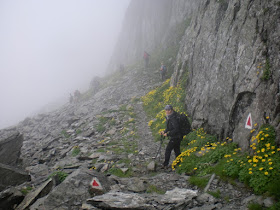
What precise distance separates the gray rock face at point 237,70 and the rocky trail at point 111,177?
2727mm

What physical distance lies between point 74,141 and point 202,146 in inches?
414

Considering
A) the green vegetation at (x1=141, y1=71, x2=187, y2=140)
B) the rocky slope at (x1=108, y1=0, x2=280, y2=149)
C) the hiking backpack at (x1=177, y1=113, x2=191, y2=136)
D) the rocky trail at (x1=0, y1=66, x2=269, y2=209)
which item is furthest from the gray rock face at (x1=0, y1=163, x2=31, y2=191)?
the rocky slope at (x1=108, y1=0, x2=280, y2=149)

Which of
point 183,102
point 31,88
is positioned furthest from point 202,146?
point 31,88

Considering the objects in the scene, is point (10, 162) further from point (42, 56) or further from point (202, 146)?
point (42, 56)

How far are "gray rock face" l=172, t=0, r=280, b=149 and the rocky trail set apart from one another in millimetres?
2727

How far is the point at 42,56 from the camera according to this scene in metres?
189

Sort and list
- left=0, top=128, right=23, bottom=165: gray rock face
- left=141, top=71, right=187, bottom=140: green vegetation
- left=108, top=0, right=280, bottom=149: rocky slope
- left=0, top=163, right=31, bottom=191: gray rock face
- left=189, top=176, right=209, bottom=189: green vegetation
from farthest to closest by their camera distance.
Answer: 1. left=141, top=71, right=187, bottom=140: green vegetation
2. left=0, top=128, right=23, bottom=165: gray rock face
3. left=0, top=163, right=31, bottom=191: gray rock face
4. left=108, top=0, right=280, bottom=149: rocky slope
5. left=189, top=176, right=209, bottom=189: green vegetation

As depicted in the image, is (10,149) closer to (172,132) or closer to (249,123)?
(172,132)

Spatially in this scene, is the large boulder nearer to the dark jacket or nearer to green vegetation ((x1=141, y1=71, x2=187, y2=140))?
the dark jacket

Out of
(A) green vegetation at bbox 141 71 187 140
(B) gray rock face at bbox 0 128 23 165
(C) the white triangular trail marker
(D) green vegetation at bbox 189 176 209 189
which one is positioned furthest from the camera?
(A) green vegetation at bbox 141 71 187 140

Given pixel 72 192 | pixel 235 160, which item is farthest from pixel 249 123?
pixel 72 192

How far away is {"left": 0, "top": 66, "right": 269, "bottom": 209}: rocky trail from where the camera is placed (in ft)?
19.4

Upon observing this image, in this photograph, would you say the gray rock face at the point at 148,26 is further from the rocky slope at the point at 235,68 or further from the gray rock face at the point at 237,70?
the gray rock face at the point at 237,70

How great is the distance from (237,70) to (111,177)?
7.23 metres
